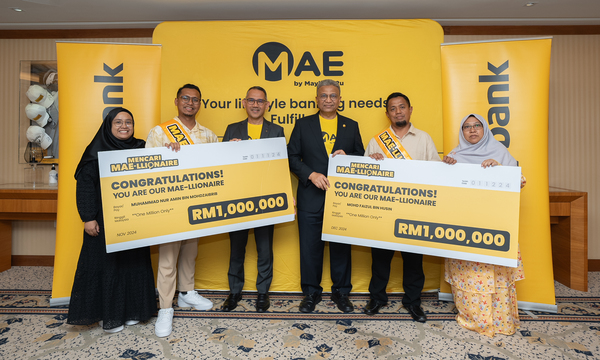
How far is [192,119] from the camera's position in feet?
7.65

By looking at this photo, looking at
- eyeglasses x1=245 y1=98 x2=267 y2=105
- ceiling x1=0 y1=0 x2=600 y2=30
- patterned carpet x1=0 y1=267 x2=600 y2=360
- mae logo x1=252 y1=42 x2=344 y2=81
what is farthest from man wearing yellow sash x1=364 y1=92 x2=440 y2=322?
ceiling x1=0 y1=0 x2=600 y2=30

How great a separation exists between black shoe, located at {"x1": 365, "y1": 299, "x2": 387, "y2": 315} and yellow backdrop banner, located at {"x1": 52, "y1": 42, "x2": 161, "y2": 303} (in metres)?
2.50

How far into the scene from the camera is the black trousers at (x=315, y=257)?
2.33 m

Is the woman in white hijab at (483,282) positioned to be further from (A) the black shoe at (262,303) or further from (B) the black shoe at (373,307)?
(A) the black shoe at (262,303)

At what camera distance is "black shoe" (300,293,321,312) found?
227 centimetres

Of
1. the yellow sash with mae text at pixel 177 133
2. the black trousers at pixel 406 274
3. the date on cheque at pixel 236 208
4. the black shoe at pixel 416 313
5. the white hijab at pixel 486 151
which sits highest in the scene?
the yellow sash with mae text at pixel 177 133

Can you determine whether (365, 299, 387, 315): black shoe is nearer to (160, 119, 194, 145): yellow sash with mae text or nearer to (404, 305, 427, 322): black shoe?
(404, 305, 427, 322): black shoe

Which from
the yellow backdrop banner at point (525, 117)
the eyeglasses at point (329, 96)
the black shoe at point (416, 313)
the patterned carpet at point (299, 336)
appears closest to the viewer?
the patterned carpet at point (299, 336)

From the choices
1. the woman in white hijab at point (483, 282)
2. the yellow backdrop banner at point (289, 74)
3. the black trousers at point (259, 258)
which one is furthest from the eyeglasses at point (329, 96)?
the black trousers at point (259, 258)

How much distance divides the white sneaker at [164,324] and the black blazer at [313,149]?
4.08 feet

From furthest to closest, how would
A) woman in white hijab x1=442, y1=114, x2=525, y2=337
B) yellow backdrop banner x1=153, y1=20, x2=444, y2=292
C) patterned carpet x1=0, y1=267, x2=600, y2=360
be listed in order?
yellow backdrop banner x1=153, y1=20, x2=444, y2=292
woman in white hijab x1=442, y1=114, x2=525, y2=337
patterned carpet x1=0, y1=267, x2=600, y2=360

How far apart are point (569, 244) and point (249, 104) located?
340 cm

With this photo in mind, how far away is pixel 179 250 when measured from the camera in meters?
2.26

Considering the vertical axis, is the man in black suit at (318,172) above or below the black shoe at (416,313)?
above
